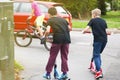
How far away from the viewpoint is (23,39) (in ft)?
52.3

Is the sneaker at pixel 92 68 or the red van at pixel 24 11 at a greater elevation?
the red van at pixel 24 11

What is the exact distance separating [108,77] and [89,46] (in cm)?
623

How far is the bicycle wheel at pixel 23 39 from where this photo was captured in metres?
15.9

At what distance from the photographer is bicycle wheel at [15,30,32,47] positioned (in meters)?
15.9

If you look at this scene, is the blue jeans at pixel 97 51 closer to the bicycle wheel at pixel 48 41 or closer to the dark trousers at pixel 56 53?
the dark trousers at pixel 56 53

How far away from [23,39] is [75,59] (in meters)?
3.09

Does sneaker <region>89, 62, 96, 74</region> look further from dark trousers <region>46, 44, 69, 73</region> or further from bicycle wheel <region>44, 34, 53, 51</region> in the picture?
bicycle wheel <region>44, 34, 53, 51</region>

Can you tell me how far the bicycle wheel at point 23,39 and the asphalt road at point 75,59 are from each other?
0.68 ft

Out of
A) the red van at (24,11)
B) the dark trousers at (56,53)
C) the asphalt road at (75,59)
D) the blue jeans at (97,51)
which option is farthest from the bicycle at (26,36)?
the dark trousers at (56,53)

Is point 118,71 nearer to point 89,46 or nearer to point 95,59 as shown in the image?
point 95,59

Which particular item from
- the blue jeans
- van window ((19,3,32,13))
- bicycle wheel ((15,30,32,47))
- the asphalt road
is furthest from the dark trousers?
van window ((19,3,32,13))

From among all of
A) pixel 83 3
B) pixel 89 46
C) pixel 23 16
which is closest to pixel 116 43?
pixel 89 46

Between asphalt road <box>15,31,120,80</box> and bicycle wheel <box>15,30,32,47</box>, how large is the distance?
209 mm

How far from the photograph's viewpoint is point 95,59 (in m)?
10.5
